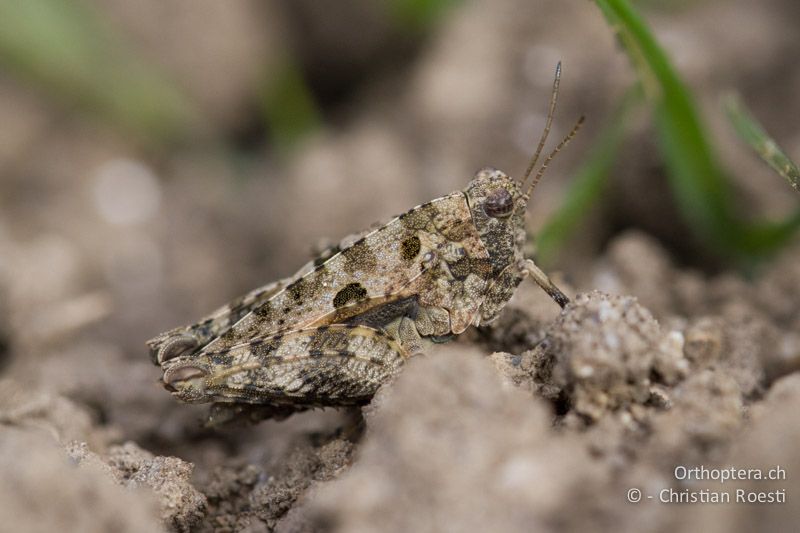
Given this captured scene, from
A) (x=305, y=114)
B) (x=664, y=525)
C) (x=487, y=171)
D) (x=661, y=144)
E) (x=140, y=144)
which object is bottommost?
(x=664, y=525)

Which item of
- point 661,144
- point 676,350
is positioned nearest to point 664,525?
point 676,350

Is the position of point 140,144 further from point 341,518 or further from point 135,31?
point 341,518

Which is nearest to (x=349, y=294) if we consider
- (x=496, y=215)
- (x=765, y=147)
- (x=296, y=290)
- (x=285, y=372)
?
(x=296, y=290)

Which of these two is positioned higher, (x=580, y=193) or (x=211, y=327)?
(x=580, y=193)

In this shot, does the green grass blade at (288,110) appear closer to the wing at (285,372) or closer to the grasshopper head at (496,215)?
the grasshopper head at (496,215)

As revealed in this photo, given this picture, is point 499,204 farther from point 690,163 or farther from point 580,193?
point 690,163

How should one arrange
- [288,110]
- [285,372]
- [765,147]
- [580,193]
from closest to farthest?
[285,372] → [765,147] → [580,193] → [288,110]

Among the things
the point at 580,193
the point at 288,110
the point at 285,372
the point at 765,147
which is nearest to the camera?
the point at 285,372

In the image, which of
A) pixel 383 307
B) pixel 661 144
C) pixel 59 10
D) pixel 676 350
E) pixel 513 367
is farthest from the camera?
pixel 59 10
